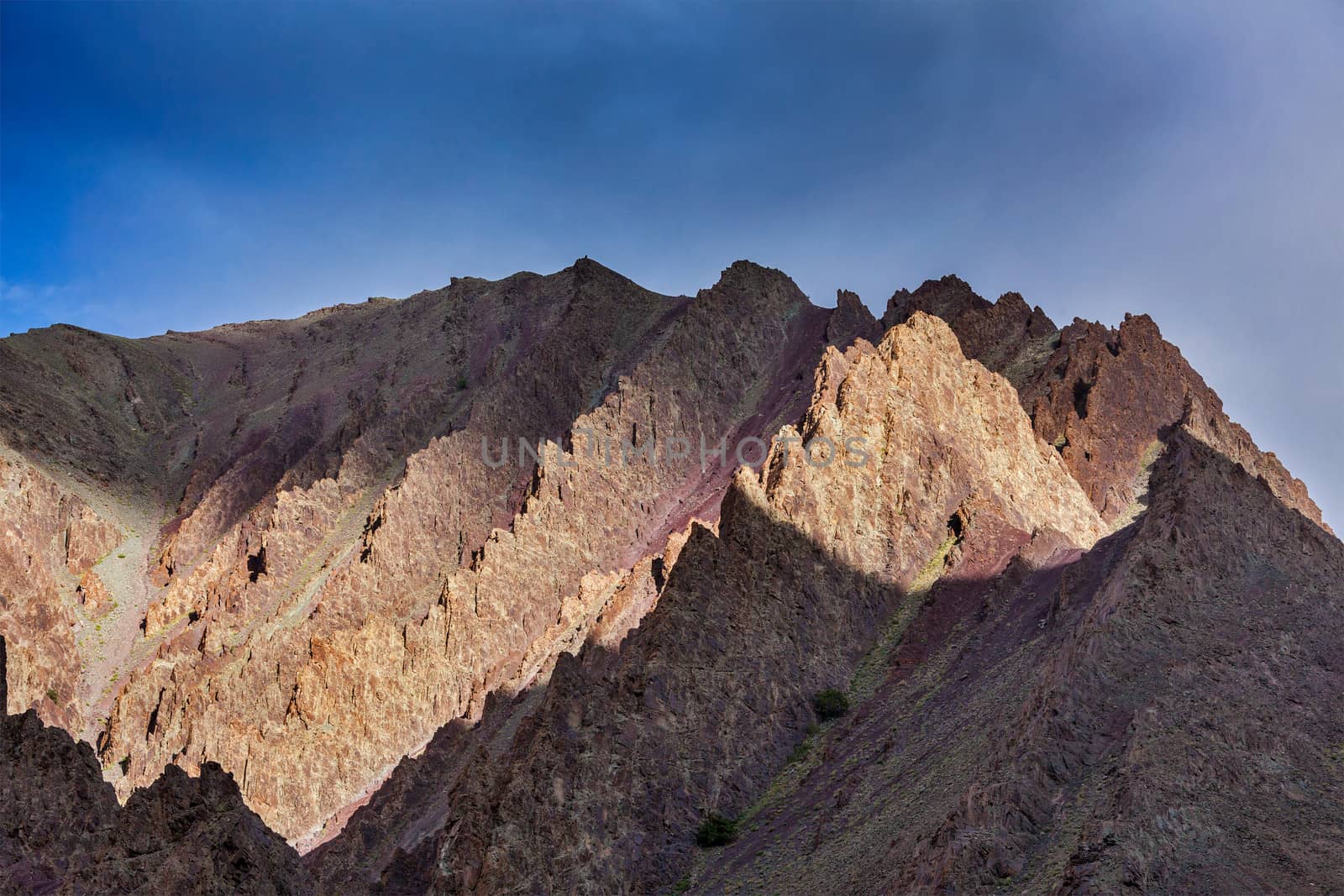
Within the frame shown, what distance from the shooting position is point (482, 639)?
3679 inches

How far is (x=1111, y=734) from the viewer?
39.9m

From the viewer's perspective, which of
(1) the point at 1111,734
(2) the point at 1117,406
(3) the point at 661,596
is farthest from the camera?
(2) the point at 1117,406

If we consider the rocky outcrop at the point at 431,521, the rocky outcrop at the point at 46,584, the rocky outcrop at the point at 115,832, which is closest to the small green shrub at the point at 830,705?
the rocky outcrop at the point at 431,521

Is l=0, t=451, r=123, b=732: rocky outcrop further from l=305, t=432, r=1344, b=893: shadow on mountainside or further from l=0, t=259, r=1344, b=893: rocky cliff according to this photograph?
l=305, t=432, r=1344, b=893: shadow on mountainside

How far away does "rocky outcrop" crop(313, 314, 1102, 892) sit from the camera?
2071 inches

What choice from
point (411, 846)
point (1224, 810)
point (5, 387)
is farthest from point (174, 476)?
point (1224, 810)

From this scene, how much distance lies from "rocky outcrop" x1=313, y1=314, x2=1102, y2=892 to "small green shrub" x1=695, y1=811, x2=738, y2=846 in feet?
2.15

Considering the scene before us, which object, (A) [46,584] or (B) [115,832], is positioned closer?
(B) [115,832]

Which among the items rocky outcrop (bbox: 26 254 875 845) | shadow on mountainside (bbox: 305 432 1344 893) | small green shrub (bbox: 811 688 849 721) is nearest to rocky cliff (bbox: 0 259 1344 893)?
shadow on mountainside (bbox: 305 432 1344 893)

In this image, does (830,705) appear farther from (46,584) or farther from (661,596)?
(46,584)

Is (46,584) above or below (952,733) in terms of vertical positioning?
below

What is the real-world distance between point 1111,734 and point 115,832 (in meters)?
34.3

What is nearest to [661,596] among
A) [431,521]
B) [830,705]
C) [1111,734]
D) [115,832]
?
[830,705]

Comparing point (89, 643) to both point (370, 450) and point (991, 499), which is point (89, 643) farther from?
point (991, 499)
